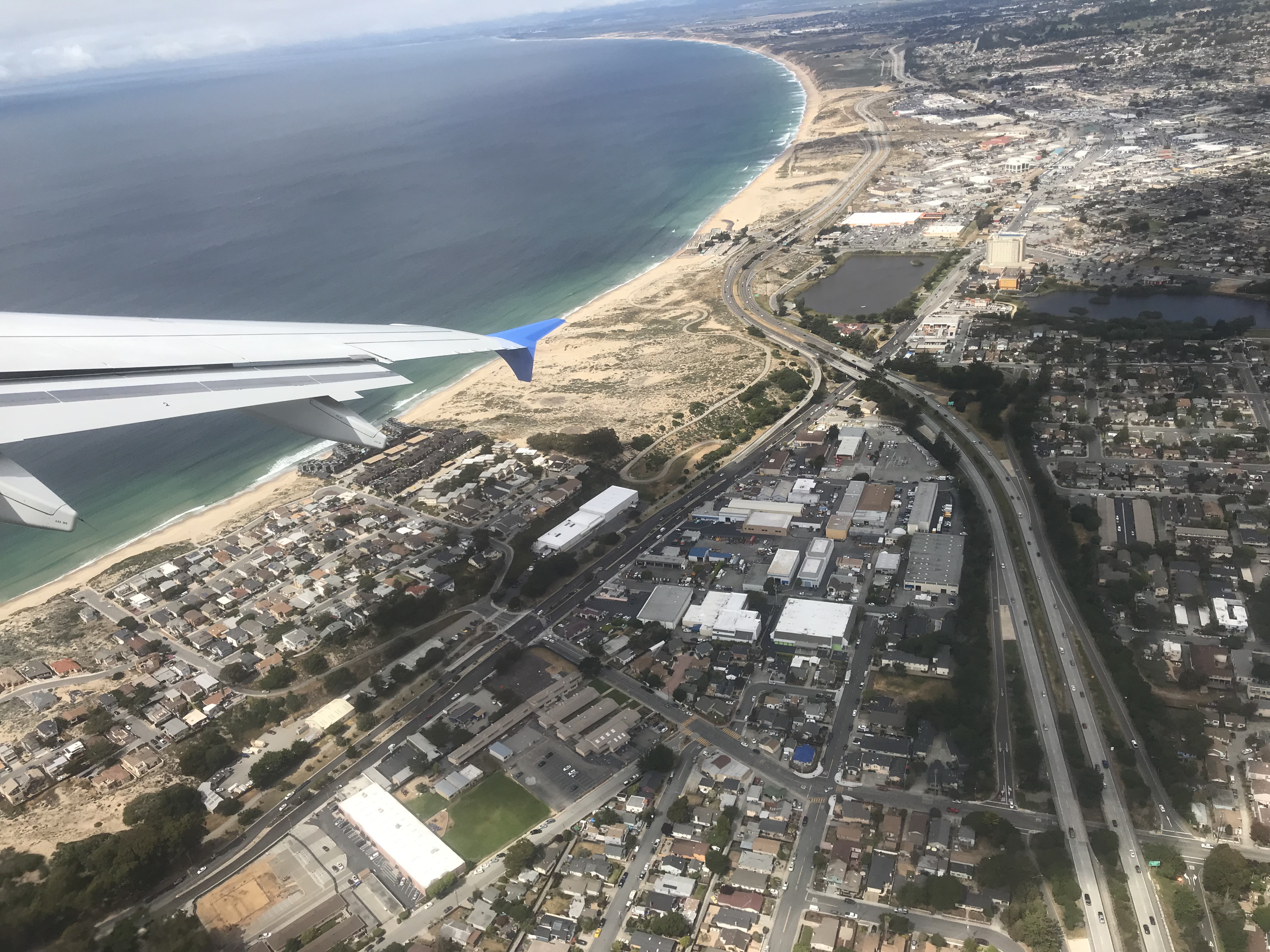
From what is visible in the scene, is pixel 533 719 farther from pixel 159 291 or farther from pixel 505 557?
pixel 159 291

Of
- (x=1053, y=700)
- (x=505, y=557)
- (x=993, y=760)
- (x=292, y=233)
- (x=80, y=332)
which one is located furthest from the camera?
(x=292, y=233)

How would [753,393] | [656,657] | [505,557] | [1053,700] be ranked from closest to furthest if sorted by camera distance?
[1053,700] → [656,657] → [505,557] → [753,393]

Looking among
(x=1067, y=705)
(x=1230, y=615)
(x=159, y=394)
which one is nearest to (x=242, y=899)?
(x=159, y=394)

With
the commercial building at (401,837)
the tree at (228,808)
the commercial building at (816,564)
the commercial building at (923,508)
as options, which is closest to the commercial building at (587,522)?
the commercial building at (816,564)

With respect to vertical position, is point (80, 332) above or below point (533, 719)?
above

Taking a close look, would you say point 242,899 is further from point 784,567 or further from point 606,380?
Answer: point 606,380

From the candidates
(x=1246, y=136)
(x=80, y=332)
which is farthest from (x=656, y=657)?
(x=1246, y=136)

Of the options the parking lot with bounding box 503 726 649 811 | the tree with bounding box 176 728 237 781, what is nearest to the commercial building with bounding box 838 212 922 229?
the parking lot with bounding box 503 726 649 811
